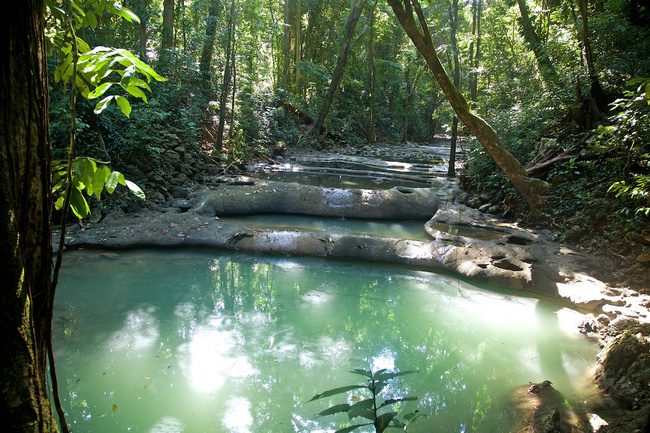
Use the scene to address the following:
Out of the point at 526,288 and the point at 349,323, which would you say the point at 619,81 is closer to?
the point at 526,288

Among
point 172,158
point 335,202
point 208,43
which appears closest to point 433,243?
point 335,202

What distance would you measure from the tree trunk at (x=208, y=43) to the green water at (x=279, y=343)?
8194 mm

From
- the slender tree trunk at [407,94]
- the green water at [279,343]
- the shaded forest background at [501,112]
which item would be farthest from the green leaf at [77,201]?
the slender tree trunk at [407,94]

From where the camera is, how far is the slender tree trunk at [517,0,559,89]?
7809mm

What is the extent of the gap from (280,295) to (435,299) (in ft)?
5.80

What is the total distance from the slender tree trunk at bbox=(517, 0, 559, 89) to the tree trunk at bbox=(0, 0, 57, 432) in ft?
27.7

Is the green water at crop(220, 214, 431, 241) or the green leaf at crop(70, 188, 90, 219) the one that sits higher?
the green leaf at crop(70, 188, 90, 219)

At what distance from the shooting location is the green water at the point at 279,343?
279 centimetres

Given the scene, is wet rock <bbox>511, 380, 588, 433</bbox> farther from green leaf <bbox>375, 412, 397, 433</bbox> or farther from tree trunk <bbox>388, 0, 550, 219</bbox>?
tree trunk <bbox>388, 0, 550, 219</bbox>

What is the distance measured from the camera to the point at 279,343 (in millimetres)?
3643

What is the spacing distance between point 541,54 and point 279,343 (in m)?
8.43

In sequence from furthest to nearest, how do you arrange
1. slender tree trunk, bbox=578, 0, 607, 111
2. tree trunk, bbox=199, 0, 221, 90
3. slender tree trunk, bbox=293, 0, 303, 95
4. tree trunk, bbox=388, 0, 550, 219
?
slender tree trunk, bbox=293, 0, 303, 95, tree trunk, bbox=199, 0, 221, 90, slender tree trunk, bbox=578, 0, 607, 111, tree trunk, bbox=388, 0, 550, 219

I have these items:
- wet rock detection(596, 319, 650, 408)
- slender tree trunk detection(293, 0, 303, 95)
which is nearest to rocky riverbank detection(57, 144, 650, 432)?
wet rock detection(596, 319, 650, 408)

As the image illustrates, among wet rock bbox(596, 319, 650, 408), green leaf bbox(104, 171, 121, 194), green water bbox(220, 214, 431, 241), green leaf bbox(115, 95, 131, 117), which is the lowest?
wet rock bbox(596, 319, 650, 408)
